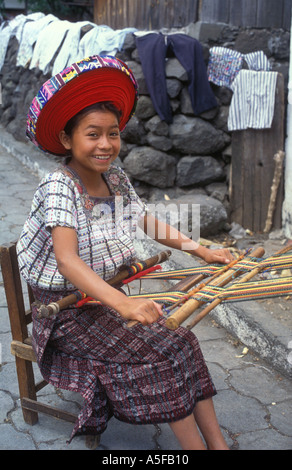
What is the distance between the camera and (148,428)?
8.16 ft

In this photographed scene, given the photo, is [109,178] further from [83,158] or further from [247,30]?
[247,30]

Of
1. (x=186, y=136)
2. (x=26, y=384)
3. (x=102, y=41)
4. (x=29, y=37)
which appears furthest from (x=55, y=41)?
(x=26, y=384)

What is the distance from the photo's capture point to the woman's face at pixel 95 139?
2.18m

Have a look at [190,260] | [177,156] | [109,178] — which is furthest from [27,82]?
[109,178]

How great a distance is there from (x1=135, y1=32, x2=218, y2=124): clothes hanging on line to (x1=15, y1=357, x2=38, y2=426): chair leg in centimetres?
407

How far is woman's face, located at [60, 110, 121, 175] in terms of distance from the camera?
218 cm

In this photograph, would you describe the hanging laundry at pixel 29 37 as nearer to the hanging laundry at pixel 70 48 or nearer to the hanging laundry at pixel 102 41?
the hanging laundry at pixel 70 48

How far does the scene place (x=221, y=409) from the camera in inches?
104

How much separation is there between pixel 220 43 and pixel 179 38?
0.49m

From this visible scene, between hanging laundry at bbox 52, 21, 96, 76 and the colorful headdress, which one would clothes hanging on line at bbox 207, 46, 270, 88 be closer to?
hanging laundry at bbox 52, 21, 96, 76

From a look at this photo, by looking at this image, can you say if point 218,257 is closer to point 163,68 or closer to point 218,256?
point 218,256

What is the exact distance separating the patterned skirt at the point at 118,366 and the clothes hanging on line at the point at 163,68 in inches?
160

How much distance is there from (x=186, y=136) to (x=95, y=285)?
4340 mm

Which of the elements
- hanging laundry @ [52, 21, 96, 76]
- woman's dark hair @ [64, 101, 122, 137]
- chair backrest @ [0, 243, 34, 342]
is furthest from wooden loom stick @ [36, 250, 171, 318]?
hanging laundry @ [52, 21, 96, 76]
